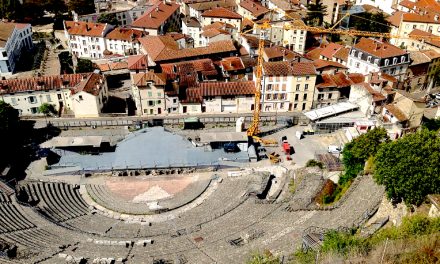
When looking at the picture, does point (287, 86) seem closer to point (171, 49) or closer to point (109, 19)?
point (171, 49)

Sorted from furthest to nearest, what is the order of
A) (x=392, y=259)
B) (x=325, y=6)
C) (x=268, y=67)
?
1. (x=325, y=6)
2. (x=268, y=67)
3. (x=392, y=259)

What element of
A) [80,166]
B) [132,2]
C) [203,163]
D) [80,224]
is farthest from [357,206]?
[132,2]

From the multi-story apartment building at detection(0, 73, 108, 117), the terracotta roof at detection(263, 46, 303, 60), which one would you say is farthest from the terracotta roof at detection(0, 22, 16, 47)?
the terracotta roof at detection(263, 46, 303, 60)

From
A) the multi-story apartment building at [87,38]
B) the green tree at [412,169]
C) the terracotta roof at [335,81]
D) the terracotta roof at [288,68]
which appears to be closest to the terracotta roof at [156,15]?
the multi-story apartment building at [87,38]

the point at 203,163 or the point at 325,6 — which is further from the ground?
the point at 325,6

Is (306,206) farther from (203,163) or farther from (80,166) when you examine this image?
(80,166)

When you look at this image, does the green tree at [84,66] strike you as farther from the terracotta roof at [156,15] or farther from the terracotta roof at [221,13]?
the terracotta roof at [221,13]

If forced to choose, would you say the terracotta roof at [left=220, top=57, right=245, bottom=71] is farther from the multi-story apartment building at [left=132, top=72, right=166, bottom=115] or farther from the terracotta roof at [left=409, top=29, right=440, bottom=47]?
the terracotta roof at [left=409, top=29, right=440, bottom=47]

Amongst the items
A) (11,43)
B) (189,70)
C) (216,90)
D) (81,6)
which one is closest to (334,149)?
(216,90)
